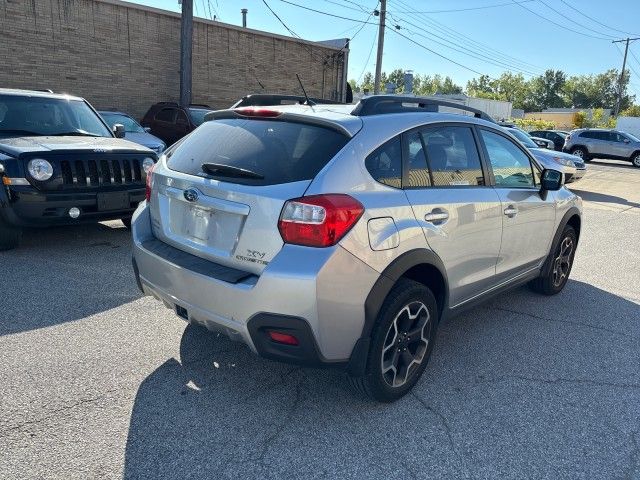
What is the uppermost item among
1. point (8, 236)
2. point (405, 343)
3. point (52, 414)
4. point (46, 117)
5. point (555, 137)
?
point (555, 137)

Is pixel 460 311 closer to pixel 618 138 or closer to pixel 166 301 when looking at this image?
pixel 166 301

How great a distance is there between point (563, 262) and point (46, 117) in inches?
250

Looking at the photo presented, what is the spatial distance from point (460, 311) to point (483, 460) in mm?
1172

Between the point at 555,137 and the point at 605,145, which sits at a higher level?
the point at 555,137

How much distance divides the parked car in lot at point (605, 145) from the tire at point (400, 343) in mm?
26479

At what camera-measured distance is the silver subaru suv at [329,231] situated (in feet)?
8.39

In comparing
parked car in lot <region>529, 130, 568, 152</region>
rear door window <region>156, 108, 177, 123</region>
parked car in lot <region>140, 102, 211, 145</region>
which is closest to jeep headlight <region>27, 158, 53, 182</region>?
parked car in lot <region>140, 102, 211, 145</region>

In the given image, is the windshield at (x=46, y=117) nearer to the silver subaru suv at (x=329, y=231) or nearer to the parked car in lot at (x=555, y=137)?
the silver subaru suv at (x=329, y=231)

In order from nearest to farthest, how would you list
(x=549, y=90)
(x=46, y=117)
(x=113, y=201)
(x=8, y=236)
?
(x=8, y=236) → (x=113, y=201) → (x=46, y=117) → (x=549, y=90)

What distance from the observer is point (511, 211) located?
392 cm

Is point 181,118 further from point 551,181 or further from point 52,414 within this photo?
point 52,414

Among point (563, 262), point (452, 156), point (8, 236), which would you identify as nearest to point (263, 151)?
point (452, 156)

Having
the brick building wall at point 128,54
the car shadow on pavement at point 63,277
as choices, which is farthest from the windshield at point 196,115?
the car shadow on pavement at point 63,277

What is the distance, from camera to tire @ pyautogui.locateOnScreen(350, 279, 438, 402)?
9.25 feet
